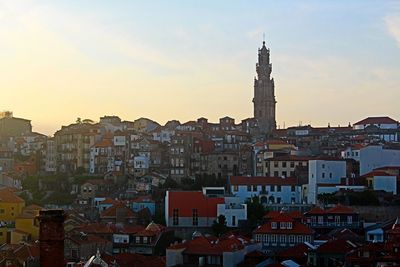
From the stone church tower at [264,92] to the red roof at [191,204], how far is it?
41955mm

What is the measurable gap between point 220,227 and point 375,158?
16.0 meters

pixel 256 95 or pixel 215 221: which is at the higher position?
pixel 256 95

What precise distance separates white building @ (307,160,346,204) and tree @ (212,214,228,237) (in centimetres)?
721

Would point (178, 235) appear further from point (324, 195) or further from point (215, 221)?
point (324, 195)

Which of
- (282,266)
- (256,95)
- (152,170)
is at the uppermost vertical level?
(256,95)

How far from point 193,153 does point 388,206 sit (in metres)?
22.7

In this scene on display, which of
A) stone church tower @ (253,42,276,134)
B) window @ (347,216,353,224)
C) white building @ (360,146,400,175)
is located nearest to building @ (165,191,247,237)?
window @ (347,216,353,224)

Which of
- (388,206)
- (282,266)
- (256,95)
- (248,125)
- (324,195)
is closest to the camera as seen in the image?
(282,266)

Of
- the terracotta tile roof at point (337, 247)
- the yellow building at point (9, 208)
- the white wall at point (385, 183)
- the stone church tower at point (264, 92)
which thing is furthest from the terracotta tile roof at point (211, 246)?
the stone church tower at point (264, 92)

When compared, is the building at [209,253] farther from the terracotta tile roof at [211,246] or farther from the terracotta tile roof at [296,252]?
the terracotta tile roof at [296,252]

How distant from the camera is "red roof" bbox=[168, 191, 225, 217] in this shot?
48000 millimetres

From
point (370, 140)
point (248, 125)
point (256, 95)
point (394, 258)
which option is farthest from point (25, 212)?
point (256, 95)

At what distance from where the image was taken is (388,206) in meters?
46.6

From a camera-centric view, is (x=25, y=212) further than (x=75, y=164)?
No
